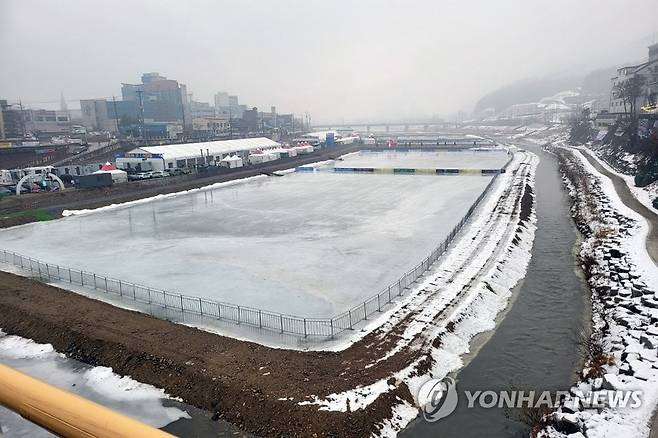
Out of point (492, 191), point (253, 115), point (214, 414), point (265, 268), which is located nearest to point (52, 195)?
point (265, 268)

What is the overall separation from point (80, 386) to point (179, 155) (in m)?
58.0

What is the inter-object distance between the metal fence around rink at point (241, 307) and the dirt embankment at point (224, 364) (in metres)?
1.37

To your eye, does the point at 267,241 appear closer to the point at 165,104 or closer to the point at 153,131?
the point at 153,131

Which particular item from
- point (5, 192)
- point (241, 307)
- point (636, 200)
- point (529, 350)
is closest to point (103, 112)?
point (5, 192)

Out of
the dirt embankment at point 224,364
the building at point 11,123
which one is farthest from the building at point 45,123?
the dirt embankment at point 224,364

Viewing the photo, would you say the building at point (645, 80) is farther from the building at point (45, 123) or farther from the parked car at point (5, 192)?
the building at point (45, 123)

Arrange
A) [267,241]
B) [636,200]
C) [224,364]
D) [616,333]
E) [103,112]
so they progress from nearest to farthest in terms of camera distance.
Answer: [224,364]
[616,333]
[267,241]
[636,200]
[103,112]

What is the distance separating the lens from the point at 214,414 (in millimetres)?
12008

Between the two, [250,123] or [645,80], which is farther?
[250,123]

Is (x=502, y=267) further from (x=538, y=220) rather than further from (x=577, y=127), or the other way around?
(x=577, y=127)

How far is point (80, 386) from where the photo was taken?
1345 cm

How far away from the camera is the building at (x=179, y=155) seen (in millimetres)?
62625

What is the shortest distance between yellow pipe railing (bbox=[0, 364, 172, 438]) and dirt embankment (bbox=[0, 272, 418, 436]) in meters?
7.31

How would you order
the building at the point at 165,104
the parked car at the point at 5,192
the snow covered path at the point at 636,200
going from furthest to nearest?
1. the building at the point at 165,104
2. the parked car at the point at 5,192
3. the snow covered path at the point at 636,200
